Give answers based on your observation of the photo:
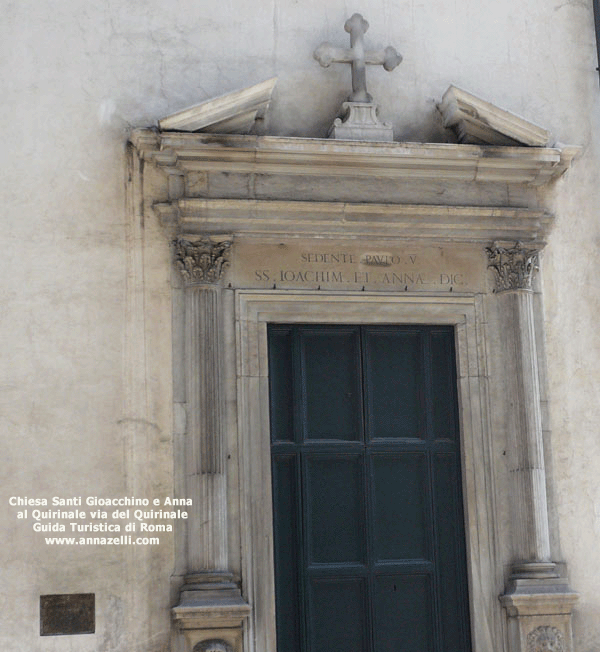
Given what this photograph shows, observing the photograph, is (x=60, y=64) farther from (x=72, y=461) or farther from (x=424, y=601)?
(x=424, y=601)

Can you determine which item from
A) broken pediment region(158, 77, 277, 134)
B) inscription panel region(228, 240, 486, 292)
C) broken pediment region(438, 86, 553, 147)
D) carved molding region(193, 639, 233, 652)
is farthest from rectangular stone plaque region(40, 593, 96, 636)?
broken pediment region(438, 86, 553, 147)

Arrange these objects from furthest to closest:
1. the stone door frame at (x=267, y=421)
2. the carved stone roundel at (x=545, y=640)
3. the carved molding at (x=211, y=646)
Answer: the carved stone roundel at (x=545, y=640) < the stone door frame at (x=267, y=421) < the carved molding at (x=211, y=646)

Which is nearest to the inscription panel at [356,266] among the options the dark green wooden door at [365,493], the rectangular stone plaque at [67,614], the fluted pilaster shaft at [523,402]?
the fluted pilaster shaft at [523,402]

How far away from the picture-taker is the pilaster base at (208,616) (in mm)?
8539

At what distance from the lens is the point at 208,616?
8.55 metres

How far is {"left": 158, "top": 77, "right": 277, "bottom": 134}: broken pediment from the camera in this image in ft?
29.8

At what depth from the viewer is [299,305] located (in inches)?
A: 369

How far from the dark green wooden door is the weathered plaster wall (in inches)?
35.0

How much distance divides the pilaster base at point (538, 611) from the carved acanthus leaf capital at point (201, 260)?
321cm

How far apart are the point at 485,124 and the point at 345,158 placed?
3.88 ft

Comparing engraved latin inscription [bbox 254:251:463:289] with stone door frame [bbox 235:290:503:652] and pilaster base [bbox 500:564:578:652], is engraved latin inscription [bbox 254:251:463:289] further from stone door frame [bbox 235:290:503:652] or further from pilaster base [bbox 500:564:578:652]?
pilaster base [bbox 500:564:578:652]

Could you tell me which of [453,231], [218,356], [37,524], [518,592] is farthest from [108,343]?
[518,592]

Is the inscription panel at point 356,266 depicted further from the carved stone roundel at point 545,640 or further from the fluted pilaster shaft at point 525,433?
the carved stone roundel at point 545,640

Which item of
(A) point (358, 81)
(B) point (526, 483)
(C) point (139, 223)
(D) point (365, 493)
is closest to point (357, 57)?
(A) point (358, 81)
